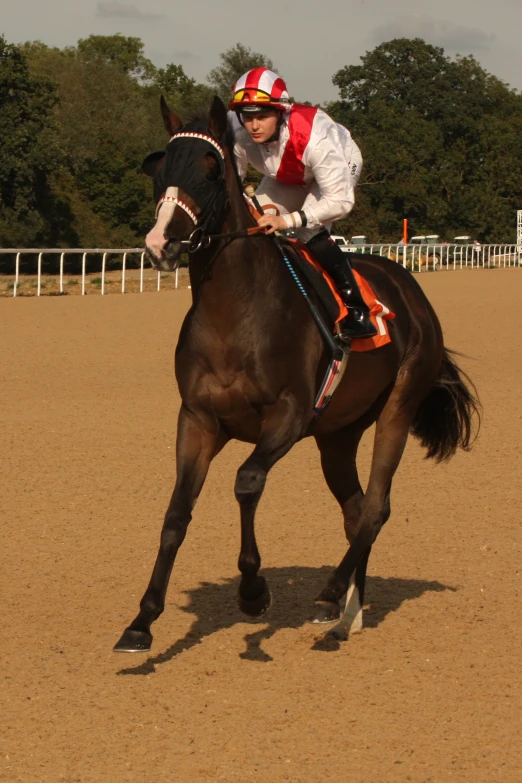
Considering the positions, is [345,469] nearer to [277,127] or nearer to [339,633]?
[339,633]

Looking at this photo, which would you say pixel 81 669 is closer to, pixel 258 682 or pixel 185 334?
pixel 258 682

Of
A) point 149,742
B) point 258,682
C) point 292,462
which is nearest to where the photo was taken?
point 149,742

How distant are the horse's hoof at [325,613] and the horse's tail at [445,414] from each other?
1478 millimetres

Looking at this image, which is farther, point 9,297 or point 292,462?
point 9,297

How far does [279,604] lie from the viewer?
5.51m

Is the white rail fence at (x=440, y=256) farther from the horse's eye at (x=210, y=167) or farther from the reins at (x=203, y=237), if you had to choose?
the horse's eye at (x=210, y=167)

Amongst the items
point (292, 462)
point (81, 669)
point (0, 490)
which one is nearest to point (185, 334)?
point (81, 669)

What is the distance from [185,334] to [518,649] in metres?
1.79

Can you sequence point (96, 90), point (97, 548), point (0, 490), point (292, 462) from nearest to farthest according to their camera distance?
point (97, 548) < point (0, 490) < point (292, 462) < point (96, 90)

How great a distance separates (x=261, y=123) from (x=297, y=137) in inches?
6.8

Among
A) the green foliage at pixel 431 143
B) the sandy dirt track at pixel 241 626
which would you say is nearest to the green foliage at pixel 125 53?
the green foliage at pixel 431 143

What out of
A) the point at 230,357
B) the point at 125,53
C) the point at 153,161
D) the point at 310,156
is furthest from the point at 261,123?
the point at 125,53

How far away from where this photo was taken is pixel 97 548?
629 centimetres

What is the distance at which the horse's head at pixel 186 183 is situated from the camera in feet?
13.7
